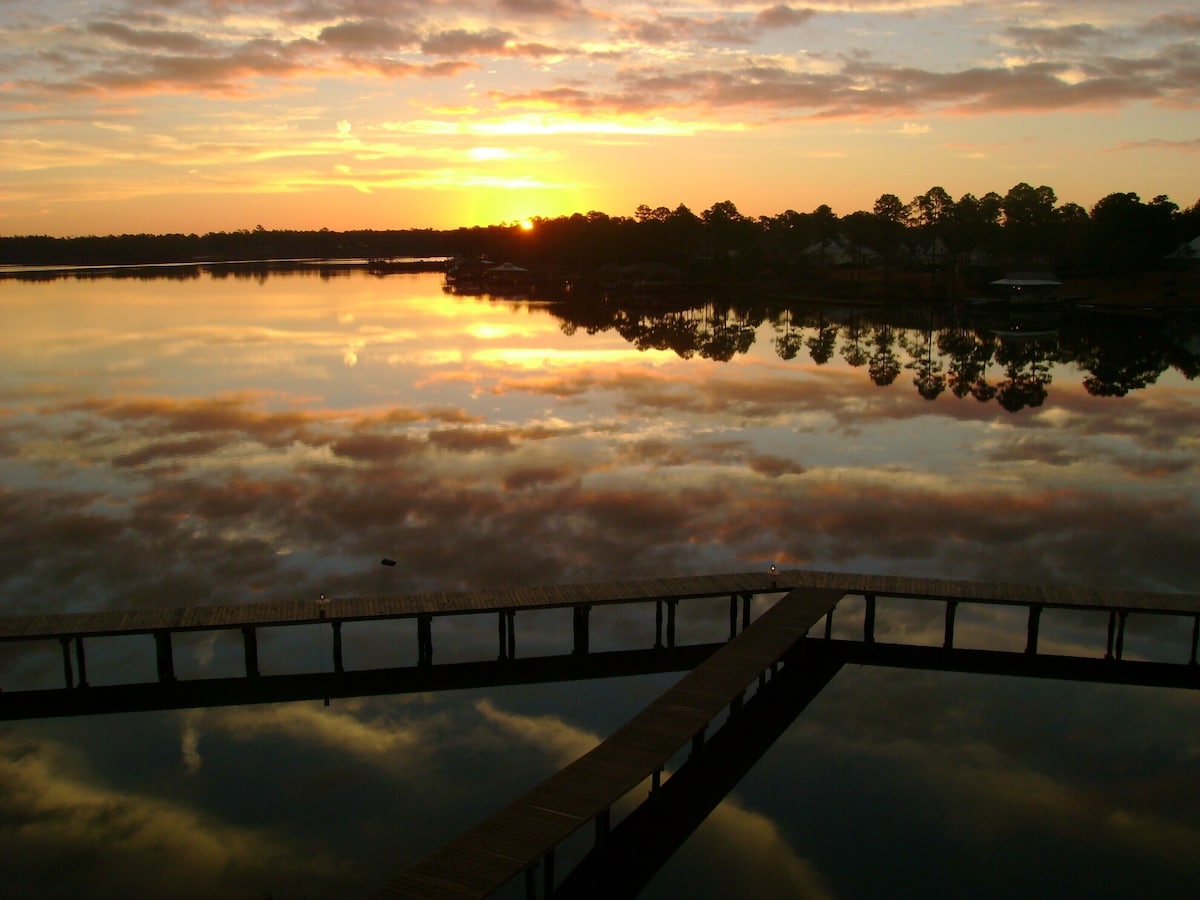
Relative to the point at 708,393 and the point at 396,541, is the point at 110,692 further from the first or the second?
the point at 708,393

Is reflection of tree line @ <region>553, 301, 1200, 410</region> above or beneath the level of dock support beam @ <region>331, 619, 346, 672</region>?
above

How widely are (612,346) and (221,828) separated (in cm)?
4438

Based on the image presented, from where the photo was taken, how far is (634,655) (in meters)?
16.3

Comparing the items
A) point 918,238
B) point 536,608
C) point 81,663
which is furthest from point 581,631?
point 918,238

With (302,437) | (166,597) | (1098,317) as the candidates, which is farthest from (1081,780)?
(1098,317)

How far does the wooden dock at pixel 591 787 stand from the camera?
372 inches

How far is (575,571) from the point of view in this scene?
18.8m

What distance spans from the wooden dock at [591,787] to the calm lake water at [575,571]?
1211 mm

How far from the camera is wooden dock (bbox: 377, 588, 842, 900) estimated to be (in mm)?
9445

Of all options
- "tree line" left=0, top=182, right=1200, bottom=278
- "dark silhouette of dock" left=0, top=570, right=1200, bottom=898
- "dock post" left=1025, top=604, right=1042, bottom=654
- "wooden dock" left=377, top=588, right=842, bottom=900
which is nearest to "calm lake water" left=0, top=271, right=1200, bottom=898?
"dark silhouette of dock" left=0, top=570, right=1200, bottom=898

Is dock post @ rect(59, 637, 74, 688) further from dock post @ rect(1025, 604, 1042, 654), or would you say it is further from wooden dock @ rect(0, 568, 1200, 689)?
dock post @ rect(1025, 604, 1042, 654)

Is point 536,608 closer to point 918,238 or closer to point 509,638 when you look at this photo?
point 509,638

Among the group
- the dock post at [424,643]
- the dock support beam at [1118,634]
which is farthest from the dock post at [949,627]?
the dock post at [424,643]

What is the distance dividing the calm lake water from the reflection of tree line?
1213 mm
